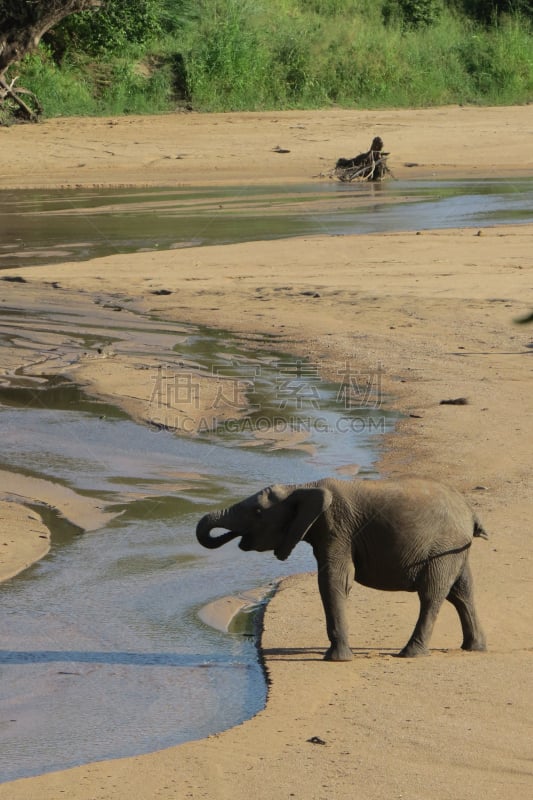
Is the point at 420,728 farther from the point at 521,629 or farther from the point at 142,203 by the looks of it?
the point at 142,203

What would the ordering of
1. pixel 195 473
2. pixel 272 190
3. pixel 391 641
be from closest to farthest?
pixel 391 641 → pixel 195 473 → pixel 272 190

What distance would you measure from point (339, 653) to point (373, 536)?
551 millimetres

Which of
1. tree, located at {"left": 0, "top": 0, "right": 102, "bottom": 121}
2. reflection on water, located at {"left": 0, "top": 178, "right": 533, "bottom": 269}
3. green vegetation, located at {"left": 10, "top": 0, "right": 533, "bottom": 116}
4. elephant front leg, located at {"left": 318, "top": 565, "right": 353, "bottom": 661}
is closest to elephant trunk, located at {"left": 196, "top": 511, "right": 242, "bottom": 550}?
elephant front leg, located at {"left": 318, "top": 565, "right": 353, "bottom": 661}

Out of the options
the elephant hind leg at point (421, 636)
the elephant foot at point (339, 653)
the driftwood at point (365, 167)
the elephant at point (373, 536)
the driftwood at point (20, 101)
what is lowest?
the elephant foot at point (339, 653)

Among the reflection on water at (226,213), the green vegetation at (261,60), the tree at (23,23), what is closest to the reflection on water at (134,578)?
the reflection on water at (226,213)

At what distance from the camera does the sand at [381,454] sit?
A: 464cm

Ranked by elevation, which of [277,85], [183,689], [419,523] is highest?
[277,85]

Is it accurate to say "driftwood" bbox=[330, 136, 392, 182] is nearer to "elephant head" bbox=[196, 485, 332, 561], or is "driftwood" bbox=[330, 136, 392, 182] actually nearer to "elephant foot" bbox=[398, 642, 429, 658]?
"elephant head" bbox=[196, 485, 332, 561]

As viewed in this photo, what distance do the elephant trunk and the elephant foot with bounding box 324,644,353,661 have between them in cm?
68

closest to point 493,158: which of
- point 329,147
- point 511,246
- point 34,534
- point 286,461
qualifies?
point 329,147

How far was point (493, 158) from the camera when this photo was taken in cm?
3014

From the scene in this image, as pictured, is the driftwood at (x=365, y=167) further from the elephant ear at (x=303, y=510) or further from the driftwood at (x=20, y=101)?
the elephant ear at (x=303, y=510)

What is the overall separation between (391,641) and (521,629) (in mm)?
634

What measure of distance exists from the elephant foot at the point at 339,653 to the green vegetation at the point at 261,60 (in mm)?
27795
